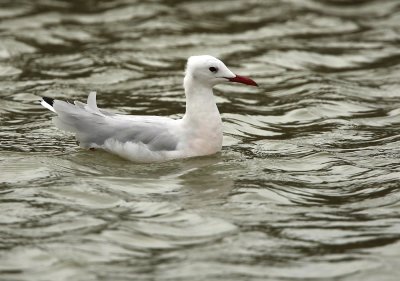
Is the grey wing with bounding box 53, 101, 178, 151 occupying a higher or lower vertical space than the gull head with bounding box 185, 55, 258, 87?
lower

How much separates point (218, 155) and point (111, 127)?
1.08m

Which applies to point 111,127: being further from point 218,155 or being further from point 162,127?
point 218,155

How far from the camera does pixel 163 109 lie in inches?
452

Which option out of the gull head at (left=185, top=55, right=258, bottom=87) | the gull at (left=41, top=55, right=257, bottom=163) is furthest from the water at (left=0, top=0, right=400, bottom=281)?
the gull head at (left=185, top=55, right=258, bottom=87)

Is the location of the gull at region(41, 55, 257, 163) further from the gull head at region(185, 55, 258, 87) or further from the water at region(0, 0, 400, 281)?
the water at region(0, 0, 400, 281)

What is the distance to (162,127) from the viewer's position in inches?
361

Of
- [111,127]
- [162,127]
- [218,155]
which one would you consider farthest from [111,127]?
[218,155]

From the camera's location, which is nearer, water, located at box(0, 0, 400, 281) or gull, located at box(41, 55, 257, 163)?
water, located at box(0, 0, 400, 281)

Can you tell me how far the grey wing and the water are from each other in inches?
8.1

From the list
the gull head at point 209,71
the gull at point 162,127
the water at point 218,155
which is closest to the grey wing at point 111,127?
the gull at point 162,127

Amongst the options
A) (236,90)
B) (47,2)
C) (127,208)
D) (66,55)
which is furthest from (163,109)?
(47,2)

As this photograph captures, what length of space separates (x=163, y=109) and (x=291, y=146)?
2118 millimetres

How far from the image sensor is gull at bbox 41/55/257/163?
29.8ft

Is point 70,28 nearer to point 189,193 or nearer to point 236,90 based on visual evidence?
point 236,90
